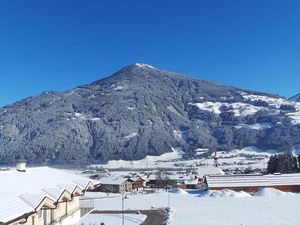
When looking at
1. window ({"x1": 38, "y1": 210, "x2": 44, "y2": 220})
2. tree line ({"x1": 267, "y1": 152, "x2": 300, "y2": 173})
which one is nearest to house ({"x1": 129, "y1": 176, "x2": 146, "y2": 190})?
tree line ({"x1": 267, "y1": 152, "x2": 300, "y2": 173})

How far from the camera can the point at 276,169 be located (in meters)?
127

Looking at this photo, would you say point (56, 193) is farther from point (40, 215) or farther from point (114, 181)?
point (114, 181)

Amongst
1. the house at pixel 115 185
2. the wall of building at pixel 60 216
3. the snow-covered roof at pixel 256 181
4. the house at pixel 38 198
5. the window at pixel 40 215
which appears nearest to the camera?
the house at pixel 38 198

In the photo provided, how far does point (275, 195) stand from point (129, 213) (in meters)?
33.7

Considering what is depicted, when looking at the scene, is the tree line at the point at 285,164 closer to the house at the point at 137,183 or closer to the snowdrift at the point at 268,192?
the house at the point at 137,183

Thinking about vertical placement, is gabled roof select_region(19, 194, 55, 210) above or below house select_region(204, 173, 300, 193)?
above

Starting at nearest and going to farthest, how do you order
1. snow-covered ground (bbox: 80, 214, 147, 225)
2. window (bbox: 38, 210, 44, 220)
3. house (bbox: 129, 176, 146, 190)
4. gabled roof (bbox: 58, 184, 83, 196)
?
window (bbox: 38, 210, 44, 220) < gabled roof (bbox: 58, 184, 83, 196) < snow-covered ground (bbox: 80, 214, 147, 225) < house (bbox: 129, 176, 146, 190)

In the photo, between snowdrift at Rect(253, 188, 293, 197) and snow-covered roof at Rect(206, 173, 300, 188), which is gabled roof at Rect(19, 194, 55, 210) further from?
snow-covered roof at Rect(206, 173, 300, 188)

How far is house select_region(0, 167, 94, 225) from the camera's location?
1397 centimetres

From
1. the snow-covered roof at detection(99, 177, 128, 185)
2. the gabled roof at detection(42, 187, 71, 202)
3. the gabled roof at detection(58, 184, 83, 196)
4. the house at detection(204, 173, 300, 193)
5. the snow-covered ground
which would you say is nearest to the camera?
the gabled roof at detection(42, 187, 71, 202)

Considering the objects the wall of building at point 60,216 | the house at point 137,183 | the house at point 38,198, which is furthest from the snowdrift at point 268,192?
the wall of building at point 60,216

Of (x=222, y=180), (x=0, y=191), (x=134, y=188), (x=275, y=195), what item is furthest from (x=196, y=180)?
(x=0, y=191)

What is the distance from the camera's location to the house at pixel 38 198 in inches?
550

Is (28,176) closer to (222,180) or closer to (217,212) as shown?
(217,212)
